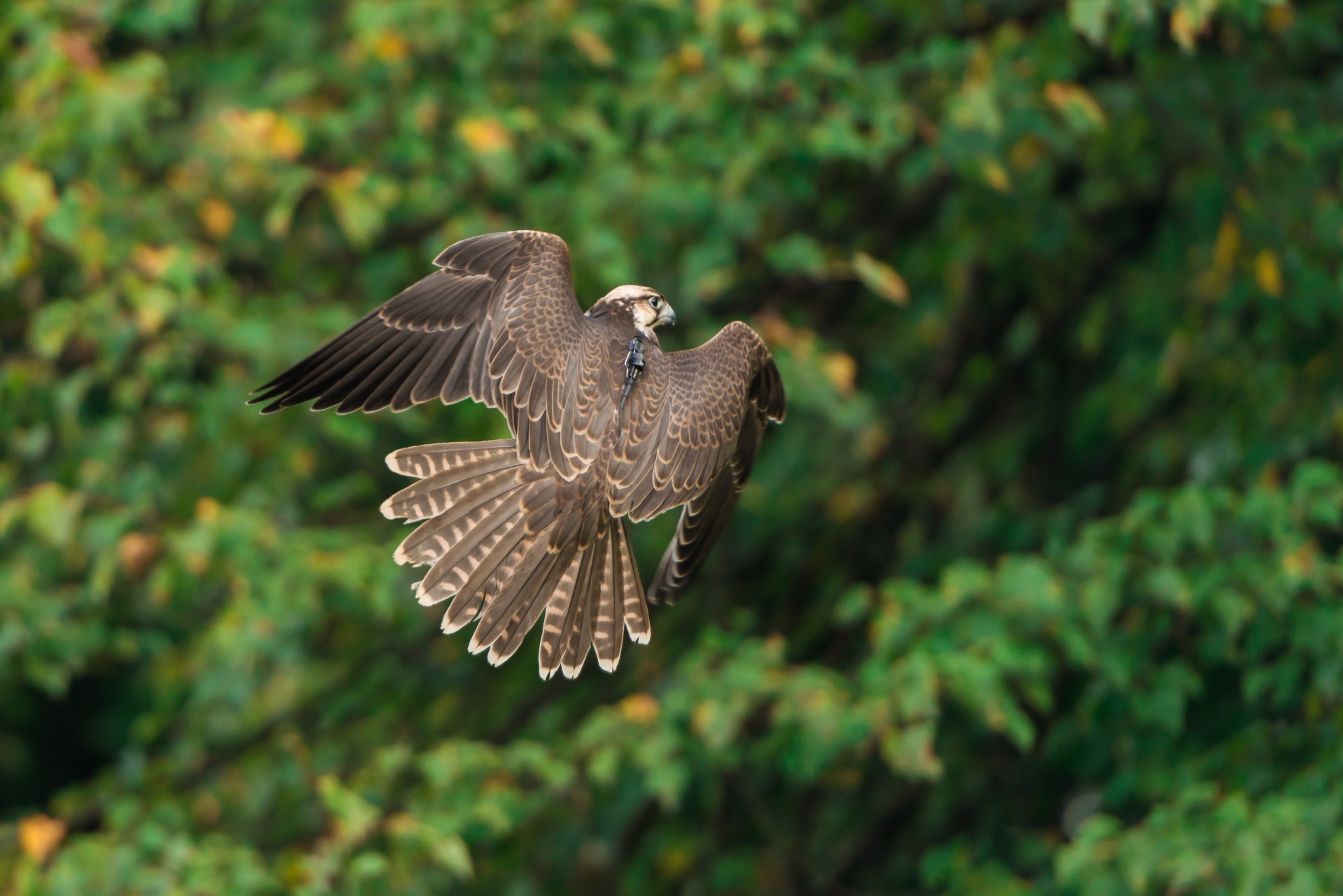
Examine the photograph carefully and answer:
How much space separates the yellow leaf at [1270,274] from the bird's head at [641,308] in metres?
3.08

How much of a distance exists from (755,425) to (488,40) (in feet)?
9.33

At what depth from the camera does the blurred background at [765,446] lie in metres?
5.88

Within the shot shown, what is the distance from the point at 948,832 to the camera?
7215 millimetres

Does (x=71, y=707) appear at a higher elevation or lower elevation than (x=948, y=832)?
higher

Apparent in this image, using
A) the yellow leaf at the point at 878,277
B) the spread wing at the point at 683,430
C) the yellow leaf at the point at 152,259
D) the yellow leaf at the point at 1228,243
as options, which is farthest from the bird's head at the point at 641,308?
the yellow leaf at the point at 1228,243

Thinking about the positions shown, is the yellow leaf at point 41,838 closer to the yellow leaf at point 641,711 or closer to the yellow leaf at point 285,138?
the yellow leaf at point 641,711

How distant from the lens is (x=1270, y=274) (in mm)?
6211

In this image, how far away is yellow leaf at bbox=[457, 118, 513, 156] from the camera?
6.09 metres

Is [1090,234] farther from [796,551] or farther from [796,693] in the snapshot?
[796,693]

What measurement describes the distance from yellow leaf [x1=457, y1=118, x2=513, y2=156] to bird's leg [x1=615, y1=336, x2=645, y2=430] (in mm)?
2548

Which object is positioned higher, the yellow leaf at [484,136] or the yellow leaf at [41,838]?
the yellow leaf at [484,136]

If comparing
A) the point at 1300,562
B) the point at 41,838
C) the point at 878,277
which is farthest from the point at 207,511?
the point at 1300,562

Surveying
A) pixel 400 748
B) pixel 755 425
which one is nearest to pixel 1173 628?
pixel 755 425

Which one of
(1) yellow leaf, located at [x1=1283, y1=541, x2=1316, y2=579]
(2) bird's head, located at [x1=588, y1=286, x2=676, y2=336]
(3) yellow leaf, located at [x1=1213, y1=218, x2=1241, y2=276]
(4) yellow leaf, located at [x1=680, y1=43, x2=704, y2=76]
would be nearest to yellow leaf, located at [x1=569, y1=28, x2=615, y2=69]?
(4) yellow leaf, located at [x1=680, y1=43, x2=704, y2=76]
